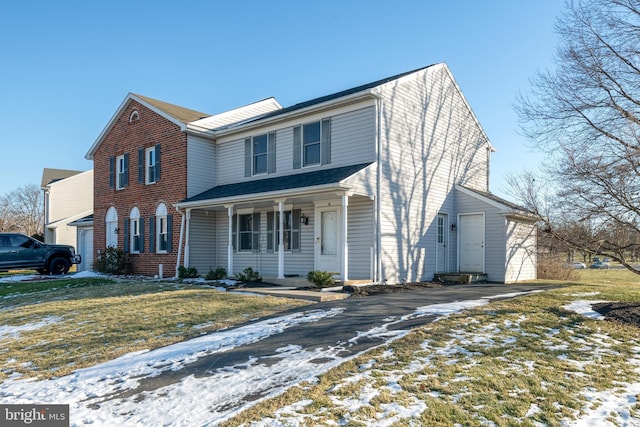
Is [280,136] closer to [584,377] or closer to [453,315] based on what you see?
[453,315]

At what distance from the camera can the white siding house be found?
13742 mm

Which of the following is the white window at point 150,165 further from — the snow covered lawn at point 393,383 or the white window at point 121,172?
the snow covered lawn at point 393,383

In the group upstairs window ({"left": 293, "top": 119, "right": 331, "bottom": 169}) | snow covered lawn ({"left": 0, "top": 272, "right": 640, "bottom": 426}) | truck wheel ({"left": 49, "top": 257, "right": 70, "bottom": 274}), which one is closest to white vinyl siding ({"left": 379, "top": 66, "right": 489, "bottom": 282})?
upstairs window ({"left": 293, "top": 119, "right": 331, "bottom": 169})

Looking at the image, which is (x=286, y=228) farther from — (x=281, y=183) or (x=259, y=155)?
(x=259, y=155)

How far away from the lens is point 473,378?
5.33 m

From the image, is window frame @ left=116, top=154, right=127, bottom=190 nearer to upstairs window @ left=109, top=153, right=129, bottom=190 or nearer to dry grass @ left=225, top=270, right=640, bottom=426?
upstairs window @ left=109, top=153, right=129, bottom=190

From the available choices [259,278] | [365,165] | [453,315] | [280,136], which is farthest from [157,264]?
[453,315]

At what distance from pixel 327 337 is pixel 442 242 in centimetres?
1065

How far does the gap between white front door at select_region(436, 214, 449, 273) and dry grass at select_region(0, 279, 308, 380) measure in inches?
300

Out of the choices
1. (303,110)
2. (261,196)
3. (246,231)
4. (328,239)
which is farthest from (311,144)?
(246,231)

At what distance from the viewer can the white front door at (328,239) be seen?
14.4 meters

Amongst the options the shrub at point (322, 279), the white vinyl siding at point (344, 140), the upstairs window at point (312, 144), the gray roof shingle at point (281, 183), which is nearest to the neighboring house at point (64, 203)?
the gray roof shingle at point (281, 183)

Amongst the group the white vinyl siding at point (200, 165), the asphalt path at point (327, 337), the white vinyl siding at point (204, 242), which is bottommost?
the asphalt path at point (327, 337)

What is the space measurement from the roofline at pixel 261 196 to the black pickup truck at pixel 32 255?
7578 millimetres
